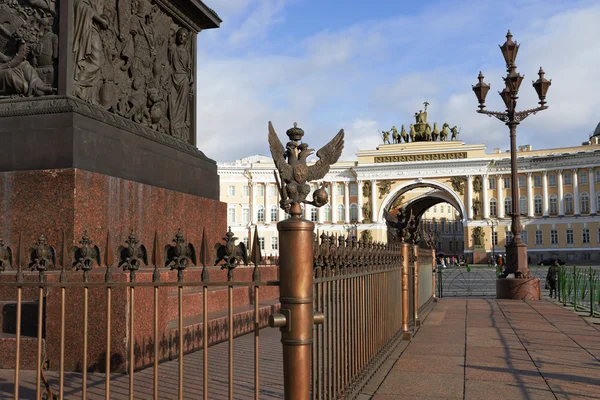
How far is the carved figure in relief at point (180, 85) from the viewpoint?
325 inches

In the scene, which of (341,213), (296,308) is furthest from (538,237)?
(296,308)

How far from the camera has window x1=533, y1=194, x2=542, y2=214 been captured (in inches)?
2426

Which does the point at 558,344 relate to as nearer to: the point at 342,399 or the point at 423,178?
A: the point at 342,399

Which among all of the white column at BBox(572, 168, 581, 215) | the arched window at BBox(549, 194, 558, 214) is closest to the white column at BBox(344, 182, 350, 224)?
the arched window at BBox(549, 194, 558, 214)

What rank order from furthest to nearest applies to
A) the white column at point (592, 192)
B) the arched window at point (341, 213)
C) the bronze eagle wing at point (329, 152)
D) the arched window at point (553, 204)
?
the arched window at point (341, 213), the arched window at point (553, 204), the white column at point (592, 192), the bronze eagle wing at point (329, 152)

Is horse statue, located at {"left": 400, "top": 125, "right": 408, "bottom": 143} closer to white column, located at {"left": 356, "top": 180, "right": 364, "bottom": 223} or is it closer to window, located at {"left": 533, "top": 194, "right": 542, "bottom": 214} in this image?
white column, located at {"left": 356, "top": 180, "right": 364, "bottom": 223}

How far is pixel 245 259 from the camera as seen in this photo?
9.75 ft

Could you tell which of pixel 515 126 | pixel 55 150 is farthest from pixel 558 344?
pixel 515 126

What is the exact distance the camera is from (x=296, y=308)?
2.64 m

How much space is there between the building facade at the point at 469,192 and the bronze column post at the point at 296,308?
181ft

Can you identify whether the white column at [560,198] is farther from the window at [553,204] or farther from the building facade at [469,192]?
the window at [553,204]

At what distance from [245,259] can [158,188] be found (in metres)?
4.00

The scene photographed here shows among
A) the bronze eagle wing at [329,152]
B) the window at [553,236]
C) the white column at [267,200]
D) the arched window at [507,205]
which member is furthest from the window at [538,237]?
the bronze eagle wing at [329,152]

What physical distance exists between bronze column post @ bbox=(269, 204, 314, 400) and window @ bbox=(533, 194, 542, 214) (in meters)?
63.6
